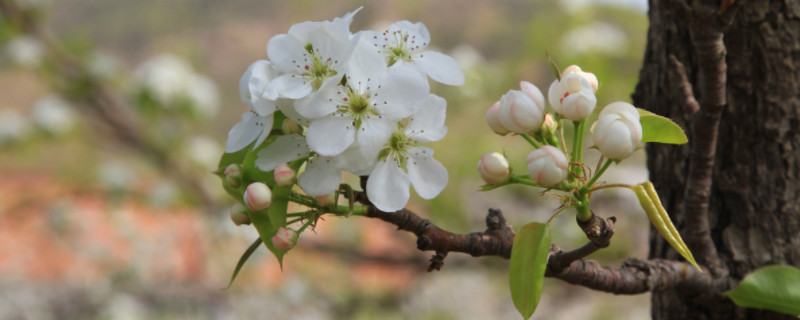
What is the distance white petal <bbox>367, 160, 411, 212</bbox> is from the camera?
1.19 feet

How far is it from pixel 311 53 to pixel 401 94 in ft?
0.22

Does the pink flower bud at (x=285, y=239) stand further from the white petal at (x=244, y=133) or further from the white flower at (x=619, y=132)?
the white flower at (x=619, y=132)

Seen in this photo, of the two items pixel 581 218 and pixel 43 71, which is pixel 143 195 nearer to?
pixel 43 71

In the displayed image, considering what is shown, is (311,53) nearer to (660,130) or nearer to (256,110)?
(256,110)

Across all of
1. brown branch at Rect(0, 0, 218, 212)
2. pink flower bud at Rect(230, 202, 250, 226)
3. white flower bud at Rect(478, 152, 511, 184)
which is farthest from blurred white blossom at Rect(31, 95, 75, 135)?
white flower bud at Rect(478, 152, 511, 184)

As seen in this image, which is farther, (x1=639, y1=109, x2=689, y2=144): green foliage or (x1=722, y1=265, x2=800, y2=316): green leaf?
(x1=722, y1=265, x2=800, y2=316): green leaf

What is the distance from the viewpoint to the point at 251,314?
8.27 ft

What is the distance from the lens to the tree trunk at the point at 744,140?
562 mm

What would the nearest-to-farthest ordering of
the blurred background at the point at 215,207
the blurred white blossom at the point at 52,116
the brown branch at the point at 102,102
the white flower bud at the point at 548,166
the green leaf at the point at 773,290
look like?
the white flower bud at the point at 548,166 < the green leaf at the point at 773,290 < the brown branch at the point at 102,102 < the blurred background at the point at 215,207 < the blurred white blossom at the point at 52,116

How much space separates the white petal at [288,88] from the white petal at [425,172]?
77 mm

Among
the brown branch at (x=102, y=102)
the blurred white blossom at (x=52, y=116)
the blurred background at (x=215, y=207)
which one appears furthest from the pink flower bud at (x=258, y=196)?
the blurred white blossom at (x=52, y=116)

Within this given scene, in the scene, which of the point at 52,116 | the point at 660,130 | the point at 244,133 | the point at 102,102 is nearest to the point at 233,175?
the point at 244,133

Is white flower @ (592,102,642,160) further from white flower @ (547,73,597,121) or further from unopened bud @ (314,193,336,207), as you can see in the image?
unopened bud @ (314,193,336,207)

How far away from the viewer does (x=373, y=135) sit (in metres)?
0.35
